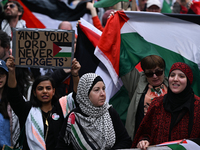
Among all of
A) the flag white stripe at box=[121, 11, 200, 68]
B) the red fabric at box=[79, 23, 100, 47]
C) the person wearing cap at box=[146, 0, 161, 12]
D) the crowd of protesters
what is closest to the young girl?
the crowd of protesters

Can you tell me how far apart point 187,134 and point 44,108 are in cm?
180

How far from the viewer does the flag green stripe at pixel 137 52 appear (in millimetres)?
4625

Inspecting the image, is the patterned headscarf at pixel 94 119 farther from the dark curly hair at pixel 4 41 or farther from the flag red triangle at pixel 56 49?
the dark curly hair at pixel 4 41

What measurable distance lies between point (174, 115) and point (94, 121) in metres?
0.84

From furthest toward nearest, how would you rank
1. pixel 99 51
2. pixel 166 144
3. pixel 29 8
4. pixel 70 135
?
1. pixel 29 8
2. pixel 99 51
3. pixel 70 135
4. pixel 166 144

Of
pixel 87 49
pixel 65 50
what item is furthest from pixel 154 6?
pixel 65 50

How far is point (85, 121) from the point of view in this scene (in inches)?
139

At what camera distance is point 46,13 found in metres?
7.22

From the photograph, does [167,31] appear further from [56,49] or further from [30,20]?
[30,20]

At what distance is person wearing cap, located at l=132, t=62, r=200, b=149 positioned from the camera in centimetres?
337

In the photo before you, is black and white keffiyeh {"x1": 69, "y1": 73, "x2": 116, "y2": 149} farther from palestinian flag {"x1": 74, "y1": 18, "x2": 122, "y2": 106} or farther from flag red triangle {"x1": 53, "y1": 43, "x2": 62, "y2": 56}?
palestinian flag {"x1": 74, "y1": 18, "x2": 122, "y2": 106}

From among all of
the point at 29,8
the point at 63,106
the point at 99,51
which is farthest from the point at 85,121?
the point at 29,8

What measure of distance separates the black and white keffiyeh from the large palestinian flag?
106 centimetres

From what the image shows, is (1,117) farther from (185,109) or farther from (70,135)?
(185,109)
